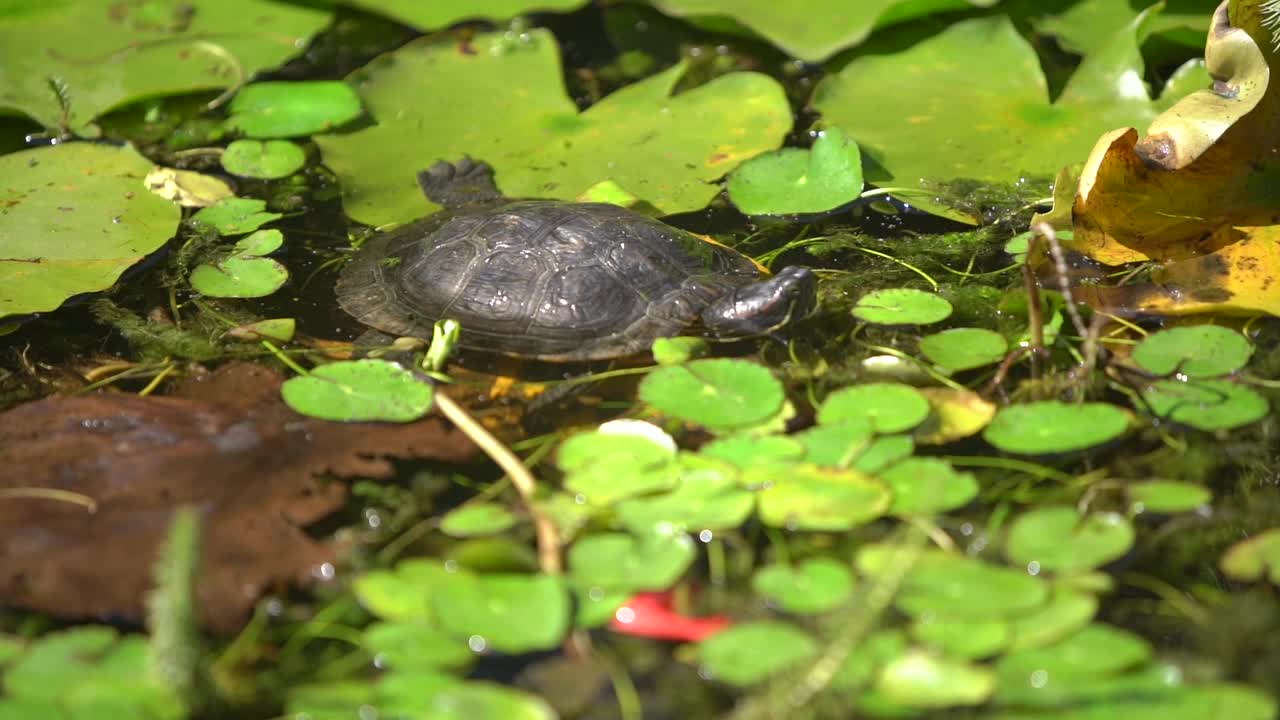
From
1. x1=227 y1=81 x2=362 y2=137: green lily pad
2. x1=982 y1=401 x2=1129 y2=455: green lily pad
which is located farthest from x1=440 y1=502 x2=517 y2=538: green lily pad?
x1=227 y1=81 x2=362 y2=137: green lily pad

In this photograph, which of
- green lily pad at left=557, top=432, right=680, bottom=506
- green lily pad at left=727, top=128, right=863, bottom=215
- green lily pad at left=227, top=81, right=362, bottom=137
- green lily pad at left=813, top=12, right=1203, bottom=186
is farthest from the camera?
green lily pad at left=227, top=81, right=362, bottom=137

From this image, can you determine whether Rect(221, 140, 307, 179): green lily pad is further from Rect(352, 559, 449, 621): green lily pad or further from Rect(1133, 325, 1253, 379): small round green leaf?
Rect(1133, 325, 1253, 379): small round green leaf

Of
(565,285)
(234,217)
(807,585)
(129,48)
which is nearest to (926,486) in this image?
(807,585)

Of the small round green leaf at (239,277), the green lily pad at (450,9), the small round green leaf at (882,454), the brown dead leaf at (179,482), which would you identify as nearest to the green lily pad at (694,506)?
the small round green leaf at (882,454)

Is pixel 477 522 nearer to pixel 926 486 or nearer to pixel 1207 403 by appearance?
pixel 926 486

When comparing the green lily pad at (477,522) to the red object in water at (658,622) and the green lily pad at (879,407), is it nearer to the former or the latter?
the red object in water at (658,622)

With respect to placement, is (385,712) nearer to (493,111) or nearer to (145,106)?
(493,111)


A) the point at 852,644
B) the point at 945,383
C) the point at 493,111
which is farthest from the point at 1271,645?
the point at 493,111
